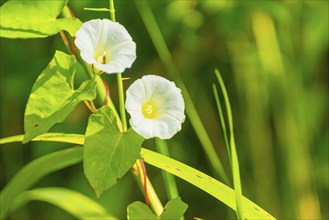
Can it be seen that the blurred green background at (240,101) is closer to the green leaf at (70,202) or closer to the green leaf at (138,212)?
the green leaf at (70,202)

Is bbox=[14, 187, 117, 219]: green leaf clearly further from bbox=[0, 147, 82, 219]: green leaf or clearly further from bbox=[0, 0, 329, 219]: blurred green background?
bbox=[0, 0, 329, 219]: blurred green background

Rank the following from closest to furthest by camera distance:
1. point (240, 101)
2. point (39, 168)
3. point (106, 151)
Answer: point (106, 151)
point (39, 168)
point (240, 101)

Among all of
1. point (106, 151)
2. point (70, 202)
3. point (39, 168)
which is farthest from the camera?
point (70, 202)

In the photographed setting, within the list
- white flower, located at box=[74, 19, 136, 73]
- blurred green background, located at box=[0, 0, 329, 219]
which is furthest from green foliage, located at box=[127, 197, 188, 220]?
blurred green background, located at box=[0, 0, 329, 219]

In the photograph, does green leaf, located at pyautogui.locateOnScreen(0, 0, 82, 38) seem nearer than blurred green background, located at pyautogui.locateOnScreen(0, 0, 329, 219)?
Yes

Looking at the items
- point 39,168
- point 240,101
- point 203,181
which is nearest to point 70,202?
point 39,168

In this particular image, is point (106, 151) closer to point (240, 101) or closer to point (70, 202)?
point (70, 202)
